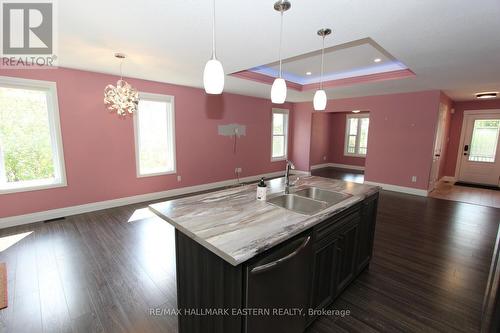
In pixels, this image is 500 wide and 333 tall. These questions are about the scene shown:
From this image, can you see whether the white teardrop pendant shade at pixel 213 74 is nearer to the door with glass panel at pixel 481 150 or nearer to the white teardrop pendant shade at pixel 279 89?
the white teardrop pendant shade at pixel 279 89

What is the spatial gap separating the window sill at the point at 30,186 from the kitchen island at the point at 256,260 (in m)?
3.11

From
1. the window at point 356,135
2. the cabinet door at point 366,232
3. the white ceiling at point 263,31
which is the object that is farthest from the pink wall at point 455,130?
the cabinet door at point 366,232

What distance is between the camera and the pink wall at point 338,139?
9.10m

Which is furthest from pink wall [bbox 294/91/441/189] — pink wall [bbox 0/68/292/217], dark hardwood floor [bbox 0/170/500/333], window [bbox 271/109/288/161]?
pink wall [bbox 0/68/292/217]

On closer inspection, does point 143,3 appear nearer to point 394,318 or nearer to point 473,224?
point 394,318

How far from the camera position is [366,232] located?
233cm

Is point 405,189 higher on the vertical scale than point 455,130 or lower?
lower

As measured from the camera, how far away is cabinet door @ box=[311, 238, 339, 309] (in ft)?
5.50

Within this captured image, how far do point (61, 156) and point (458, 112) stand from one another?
10111mm

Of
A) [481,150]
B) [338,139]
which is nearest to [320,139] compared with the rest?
[338,139]

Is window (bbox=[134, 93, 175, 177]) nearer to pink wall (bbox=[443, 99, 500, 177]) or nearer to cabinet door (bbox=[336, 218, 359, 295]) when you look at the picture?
cabinet door (bbox=[336, 218, 359, 295])

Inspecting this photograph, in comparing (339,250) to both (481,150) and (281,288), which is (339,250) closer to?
(281,288)

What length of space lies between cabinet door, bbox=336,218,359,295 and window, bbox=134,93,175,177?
402 centimetres

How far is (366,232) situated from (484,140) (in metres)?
7.05
